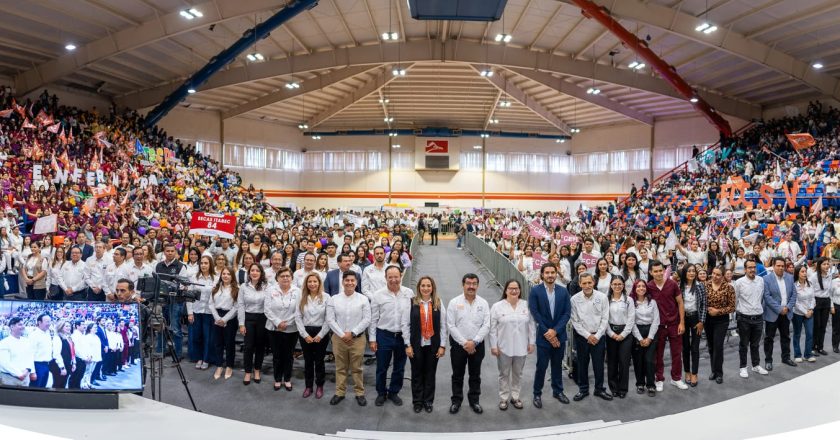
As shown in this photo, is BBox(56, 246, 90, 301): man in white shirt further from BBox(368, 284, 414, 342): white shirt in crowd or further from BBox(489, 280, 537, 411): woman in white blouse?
BBox(489, 280, 537, 411): woman in white blouse

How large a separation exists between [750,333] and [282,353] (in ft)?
19.4

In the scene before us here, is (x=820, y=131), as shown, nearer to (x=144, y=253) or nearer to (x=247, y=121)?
(x=144, y=253)

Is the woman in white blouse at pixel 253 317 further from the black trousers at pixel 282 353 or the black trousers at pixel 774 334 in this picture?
the black trousers at pixel 774 334

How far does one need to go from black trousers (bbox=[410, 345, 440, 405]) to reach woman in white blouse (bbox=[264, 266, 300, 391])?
1.52 metres

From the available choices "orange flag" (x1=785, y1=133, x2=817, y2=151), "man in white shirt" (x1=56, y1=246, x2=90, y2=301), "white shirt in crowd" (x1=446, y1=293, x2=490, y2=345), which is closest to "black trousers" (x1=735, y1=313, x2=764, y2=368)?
"white shirt in crowd" (x1=446, y1=293, x2=490, y2=345)

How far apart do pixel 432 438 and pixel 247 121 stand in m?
31.5

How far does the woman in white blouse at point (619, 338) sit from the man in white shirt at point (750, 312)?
5.90 feet

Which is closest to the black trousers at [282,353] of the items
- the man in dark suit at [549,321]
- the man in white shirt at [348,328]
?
the man in white shirt at [348,328]

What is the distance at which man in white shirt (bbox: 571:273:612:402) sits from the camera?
524 cm

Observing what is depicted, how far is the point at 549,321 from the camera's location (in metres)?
5.20

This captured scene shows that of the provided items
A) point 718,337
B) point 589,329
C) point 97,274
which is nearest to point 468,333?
point 589,329

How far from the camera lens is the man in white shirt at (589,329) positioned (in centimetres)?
524

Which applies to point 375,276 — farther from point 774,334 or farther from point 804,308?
point 804,308

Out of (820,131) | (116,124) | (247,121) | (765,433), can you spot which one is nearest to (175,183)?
(116,124)
